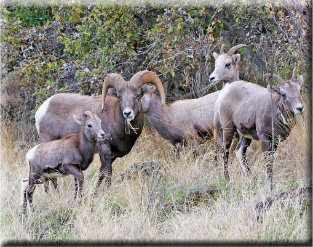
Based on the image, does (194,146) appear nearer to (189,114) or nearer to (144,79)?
(189,114)

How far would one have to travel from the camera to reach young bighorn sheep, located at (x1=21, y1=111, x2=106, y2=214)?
23.8 feet

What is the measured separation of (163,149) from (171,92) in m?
2.24

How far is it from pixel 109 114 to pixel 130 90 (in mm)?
514

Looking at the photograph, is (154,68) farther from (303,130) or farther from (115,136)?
(303,130)

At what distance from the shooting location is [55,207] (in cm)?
712

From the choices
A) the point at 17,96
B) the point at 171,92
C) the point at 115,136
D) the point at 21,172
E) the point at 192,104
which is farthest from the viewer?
the point at 17,96

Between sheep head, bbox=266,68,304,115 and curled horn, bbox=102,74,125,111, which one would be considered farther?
curled horn, bbox=102,74,125,111

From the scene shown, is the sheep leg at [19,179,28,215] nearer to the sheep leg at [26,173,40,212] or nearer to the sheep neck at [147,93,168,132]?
the sheep leg at [26,173,40,212]

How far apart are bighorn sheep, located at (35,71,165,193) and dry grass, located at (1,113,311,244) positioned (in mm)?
496

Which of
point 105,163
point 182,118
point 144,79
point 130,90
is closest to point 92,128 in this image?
point 105,163

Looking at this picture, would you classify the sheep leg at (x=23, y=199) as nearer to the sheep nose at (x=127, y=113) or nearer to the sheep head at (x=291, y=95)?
the sheep nose at (x=127, y=113)

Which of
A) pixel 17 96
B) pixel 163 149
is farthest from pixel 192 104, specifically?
pixel 17 96

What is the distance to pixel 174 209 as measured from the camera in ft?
22.6

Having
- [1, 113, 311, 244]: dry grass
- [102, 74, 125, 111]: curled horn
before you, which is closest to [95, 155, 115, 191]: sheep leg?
[1, 113, 311, 244]: dry grass
